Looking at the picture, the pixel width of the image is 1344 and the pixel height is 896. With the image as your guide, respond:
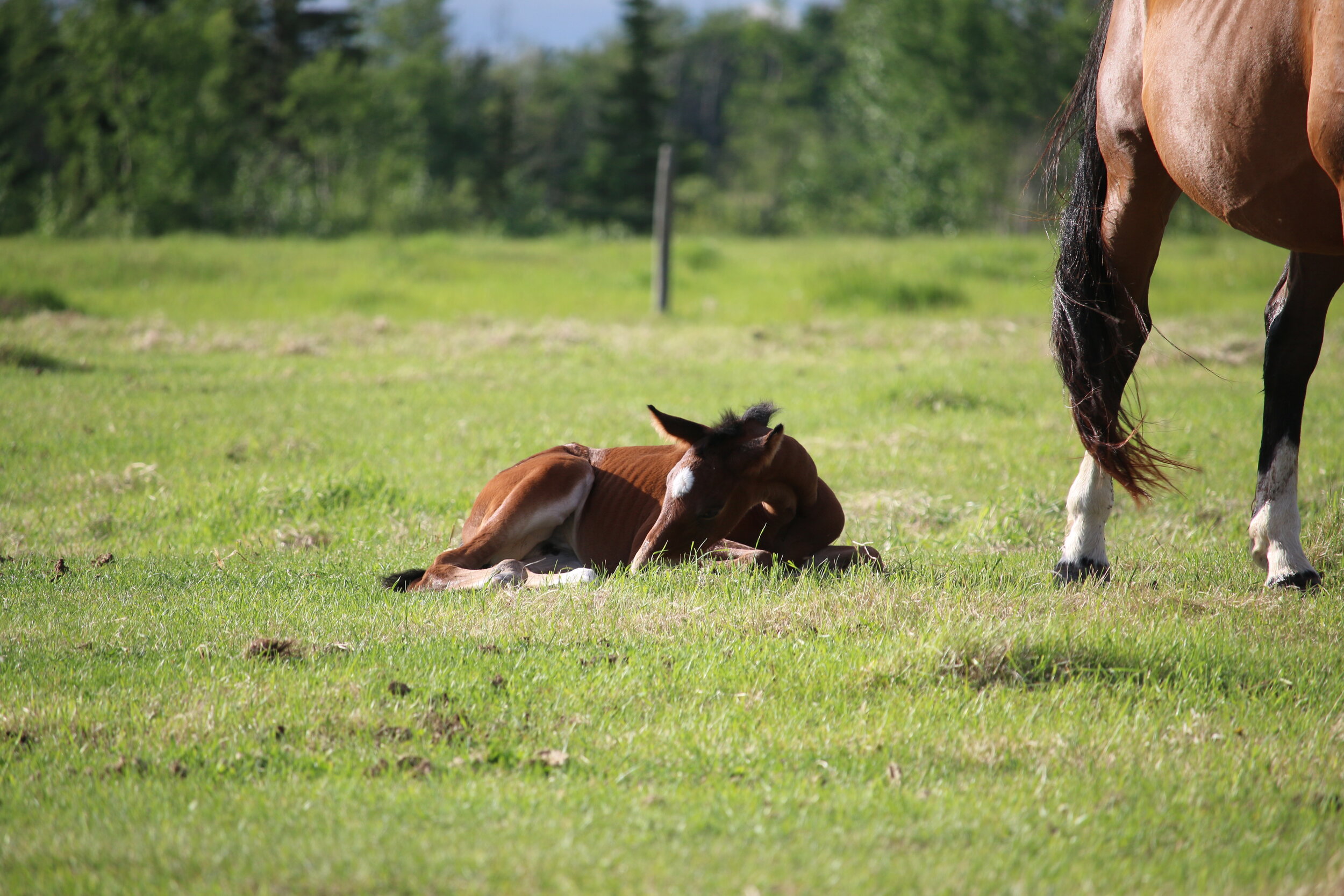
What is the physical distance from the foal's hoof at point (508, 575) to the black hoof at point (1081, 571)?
7.72ft

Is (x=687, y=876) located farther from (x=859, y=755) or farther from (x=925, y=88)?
(x=925, y=88)

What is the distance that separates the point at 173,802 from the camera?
8.95 ft

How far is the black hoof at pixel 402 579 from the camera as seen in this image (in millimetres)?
4812

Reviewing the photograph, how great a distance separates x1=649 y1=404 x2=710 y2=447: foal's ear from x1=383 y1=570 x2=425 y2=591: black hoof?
126 cm

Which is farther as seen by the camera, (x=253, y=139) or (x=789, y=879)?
(x=253, y=139)

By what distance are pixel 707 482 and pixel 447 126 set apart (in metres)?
48.7

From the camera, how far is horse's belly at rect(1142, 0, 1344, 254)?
3648mm

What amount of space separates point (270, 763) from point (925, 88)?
4213 cm

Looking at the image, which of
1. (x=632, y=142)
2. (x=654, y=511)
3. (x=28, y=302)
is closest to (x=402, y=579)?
(x=654, y=511)

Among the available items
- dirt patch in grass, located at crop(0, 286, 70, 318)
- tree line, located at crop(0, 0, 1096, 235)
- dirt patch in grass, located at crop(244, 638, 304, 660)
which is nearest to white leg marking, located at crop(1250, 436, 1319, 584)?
dirt patch in grass, located at crop(244, 638, 304, 660)

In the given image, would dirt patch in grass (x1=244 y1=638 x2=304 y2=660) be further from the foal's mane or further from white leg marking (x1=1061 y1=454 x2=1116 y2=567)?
white leg marking (x1=1061 y1=454 x2=1116 y2=567)

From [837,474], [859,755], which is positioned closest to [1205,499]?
[837,474]

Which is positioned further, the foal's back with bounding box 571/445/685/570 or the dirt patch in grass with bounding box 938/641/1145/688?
the foal's back with bounding box 571/445/685/570

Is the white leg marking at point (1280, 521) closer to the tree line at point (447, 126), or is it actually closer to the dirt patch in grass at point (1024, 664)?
the dirt patch in grass at point (1024, 664)
